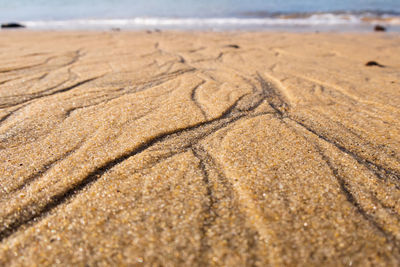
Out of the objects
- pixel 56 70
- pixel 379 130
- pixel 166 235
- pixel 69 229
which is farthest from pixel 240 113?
pixel 56 70

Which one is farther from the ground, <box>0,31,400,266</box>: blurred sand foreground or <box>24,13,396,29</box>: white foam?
<box>0,31,400,266</box>: blurred sand foreground

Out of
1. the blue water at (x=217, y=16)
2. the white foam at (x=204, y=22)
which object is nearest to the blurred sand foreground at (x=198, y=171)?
the blue water at (x=217, y=16)

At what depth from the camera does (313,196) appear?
1.11m

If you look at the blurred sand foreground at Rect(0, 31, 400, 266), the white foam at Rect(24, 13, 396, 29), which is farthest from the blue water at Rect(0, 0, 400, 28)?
the blurred sand foreground at Rect(0, 31, 400, 266)

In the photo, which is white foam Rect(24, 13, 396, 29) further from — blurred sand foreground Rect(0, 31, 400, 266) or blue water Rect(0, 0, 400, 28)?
blurred sand foreground Rect(0, 31, 400, 266)

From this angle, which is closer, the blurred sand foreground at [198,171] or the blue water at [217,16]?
the blurred sand foreground at [198,171]

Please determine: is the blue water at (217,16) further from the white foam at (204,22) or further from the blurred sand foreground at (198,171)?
the blurred sand foreground at (198,171)

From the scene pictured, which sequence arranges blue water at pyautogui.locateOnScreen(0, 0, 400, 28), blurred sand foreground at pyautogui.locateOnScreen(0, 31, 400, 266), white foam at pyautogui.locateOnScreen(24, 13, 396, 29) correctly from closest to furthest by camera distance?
blurred sand foreground at pyautogui.locateOnScreen(0, 31, 400, 266) < white foam at pyautogui.locateOnScreen(24, 13, 396, 29) < blue water at pyautogui.locateOnScreen(0, 0, 400, 28)

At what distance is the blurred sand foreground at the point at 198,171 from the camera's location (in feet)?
2.94

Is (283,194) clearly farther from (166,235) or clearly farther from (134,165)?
(134,165)

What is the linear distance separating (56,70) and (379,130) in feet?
9.30

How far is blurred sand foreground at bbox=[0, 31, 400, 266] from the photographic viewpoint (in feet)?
2.94

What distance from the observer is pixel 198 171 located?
4.11 ft

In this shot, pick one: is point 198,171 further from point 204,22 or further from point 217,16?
point 217,16
